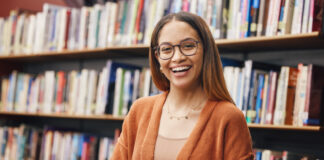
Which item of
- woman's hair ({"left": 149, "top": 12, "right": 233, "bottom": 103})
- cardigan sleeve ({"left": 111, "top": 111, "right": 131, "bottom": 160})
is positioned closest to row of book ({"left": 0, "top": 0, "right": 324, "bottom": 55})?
woman's hair ({"left": 149, "top": 12, "right": 233, "bottom": 103})

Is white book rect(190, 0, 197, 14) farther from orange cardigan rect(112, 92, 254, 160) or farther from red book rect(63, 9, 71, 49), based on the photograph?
orange cardigan rect(112, 92, 254, 160)

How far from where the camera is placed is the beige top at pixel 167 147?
4.07 ft

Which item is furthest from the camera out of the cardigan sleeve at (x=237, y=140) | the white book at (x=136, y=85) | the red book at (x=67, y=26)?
the red book at (x=67, y=26)

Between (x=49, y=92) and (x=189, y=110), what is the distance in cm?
193

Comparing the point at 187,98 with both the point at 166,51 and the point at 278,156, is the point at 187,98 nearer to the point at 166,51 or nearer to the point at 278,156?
the point at 166,51

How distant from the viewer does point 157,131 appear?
1.30 metres

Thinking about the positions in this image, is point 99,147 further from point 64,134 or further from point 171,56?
point 171,56

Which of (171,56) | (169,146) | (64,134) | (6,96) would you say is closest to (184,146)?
(169,146)

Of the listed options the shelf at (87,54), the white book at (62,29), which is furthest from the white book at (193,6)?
the white book at (62,29)

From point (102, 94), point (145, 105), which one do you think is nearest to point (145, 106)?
point (145, 105)

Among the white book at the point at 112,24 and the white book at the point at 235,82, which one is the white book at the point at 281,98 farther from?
the white book at the point at 112,24

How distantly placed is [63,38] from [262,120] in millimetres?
1478

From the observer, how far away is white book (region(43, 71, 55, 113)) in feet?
9.90

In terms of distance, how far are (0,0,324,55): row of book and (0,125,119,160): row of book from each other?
550 millimetres
